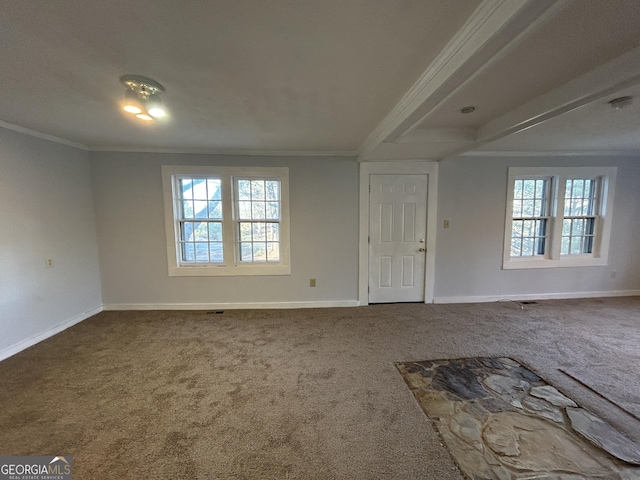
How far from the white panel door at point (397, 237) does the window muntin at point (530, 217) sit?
1477 millimetres

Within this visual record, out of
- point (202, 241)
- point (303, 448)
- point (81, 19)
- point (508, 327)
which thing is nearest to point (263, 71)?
point (81, 19)

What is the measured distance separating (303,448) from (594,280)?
5155 mm

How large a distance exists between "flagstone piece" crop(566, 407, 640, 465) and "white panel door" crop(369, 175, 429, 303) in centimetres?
224

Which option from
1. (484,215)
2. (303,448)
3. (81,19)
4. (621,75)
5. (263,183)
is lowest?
(303,448)

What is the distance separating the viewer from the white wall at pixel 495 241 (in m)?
3.84

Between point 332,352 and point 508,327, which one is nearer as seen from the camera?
point 332,352

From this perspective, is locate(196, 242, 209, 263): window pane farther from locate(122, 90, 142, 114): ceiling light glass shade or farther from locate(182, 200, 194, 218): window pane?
locate(122, 90, 142, 114): ceiling light glass shade

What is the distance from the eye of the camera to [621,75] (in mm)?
1531

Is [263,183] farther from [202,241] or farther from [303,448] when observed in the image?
[303,448]

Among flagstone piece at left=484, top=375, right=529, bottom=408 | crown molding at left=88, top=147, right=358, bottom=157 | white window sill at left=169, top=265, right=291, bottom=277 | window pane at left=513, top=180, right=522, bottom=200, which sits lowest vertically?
flagstone piece at left=484, top=375, right=529, bottom=408

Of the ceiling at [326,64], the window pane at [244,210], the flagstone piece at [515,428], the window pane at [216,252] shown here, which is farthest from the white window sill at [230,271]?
the flagstone piece at [515,428]

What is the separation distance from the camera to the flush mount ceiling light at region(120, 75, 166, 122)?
67.4 inches

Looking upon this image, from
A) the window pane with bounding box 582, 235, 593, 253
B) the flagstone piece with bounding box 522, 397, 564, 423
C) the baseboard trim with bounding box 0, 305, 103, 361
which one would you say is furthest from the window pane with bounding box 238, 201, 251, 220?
the window pane with bounding box 582, 235, 593, 253

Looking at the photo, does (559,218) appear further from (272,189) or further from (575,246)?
(272,189)
